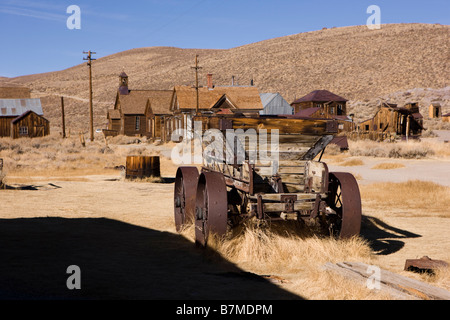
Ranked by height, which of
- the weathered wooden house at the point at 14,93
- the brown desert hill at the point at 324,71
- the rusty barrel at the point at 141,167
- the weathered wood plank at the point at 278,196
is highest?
the brown desert hill at the point at 324,71

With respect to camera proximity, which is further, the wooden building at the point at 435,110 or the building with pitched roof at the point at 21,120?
the wooden building at the point at 435,110

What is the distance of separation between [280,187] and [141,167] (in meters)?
10.5

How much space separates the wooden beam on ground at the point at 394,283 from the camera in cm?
471

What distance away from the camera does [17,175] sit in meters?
19.7

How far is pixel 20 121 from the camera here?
1810 inches

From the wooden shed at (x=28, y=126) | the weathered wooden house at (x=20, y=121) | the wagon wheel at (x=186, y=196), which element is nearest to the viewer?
the wagon wheel at (x=186, y=196)

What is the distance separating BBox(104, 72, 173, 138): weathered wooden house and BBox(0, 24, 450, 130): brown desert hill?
18385 mm

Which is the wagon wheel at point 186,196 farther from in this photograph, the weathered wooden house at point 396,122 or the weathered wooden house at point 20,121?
the weathered wooden house at point 20,121

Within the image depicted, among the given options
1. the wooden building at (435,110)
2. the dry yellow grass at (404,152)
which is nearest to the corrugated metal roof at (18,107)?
the dry yellow grass at (404,152)

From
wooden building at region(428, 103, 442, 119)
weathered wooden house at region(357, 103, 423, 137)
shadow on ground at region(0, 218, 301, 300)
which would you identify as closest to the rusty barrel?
shadow on ground at region(0, 218, 301, 300)

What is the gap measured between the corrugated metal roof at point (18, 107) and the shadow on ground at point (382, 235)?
144 ft

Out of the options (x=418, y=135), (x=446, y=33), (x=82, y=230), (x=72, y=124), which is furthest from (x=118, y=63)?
(x=82, y=230)

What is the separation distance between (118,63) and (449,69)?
106m

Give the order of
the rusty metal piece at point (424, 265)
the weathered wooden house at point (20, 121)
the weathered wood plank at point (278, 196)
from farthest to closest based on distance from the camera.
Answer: the weathered wooden house at point (20, 121), the weathered wood plank at point (278, 196), the rusty metal piece at point (424, 265)
